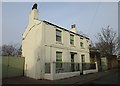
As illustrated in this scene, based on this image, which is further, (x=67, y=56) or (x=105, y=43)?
(x=105, y=43)

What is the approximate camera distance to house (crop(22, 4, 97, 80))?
17109 mm

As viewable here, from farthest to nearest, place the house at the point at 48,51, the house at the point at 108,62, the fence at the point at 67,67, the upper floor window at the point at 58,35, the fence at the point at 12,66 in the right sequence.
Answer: the house at the point at 108,62 < the upper floor window at the point at 58,35 < the fence at the point at 12,66 < the house at the point at 48,51 < the fence at the point at 67,67

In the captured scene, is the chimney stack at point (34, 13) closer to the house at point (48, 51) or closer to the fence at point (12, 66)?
the house at point (48, 51)

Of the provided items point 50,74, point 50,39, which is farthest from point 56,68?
point 50,39

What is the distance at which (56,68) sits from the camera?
56.5 feet

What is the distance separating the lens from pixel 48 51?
58.6 ft

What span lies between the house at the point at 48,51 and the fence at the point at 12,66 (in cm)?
68

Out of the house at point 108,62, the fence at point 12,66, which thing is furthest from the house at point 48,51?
the house at point 108,62

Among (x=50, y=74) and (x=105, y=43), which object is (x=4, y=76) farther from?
(x=105, y=43)

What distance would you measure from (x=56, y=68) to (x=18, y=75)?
4.86 metres

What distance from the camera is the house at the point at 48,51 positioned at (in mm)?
17109

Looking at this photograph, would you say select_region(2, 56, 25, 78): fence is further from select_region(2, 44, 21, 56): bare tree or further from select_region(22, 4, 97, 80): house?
select_region(2, 44, 21, 56): bare tree

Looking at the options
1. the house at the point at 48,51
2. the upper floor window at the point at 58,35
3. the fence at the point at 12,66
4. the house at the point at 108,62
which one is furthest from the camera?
the house at the point at 108,62

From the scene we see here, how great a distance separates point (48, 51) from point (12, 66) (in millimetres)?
4373
